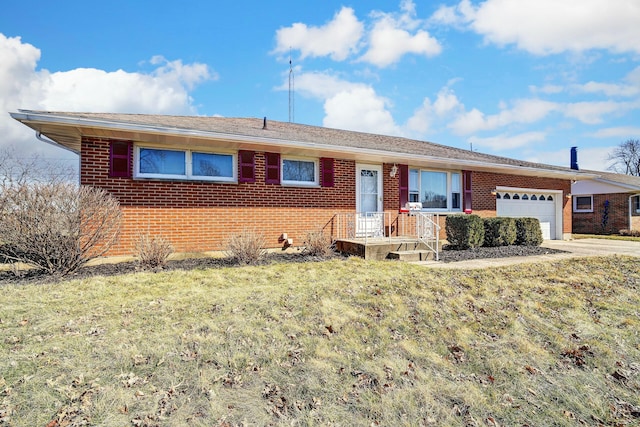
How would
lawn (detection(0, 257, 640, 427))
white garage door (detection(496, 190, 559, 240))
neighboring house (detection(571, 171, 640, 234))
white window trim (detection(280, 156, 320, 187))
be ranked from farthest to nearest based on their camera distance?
neighboring house (detection(571, 171, 640, 234)) < white garage door (detection(496, 190, 559, 240)) < white window trim (detection(280, 156, 320, 187)) < lawn (detection(0, 257, 640, 427))

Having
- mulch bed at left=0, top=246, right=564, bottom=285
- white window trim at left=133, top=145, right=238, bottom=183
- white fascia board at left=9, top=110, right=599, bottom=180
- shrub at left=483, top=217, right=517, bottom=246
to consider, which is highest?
white fascia board at left=9, top=110, right=599, bottom=180

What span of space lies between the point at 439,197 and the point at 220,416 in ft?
35.0

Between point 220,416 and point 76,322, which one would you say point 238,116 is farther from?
point 220,416

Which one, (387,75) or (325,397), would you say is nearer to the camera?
(325,397)

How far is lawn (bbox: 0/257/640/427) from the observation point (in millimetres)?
2762

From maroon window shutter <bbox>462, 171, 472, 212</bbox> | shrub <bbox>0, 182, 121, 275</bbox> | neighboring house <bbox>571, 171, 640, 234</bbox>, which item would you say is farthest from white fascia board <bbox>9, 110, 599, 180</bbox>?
neighboring house <bbox>571, 171, 640, 234</bbox>

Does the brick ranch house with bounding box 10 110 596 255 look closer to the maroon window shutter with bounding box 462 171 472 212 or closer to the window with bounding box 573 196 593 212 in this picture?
the maroon window shutter with bounding box 462 171 472 212

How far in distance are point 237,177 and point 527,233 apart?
9.26m

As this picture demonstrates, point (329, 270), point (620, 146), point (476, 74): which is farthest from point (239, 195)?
point (620, 146)

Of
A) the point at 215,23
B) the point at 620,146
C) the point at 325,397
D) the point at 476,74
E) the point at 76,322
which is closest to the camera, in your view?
the point at 325,397

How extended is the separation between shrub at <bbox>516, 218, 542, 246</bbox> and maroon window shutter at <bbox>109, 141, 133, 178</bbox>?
11.3m

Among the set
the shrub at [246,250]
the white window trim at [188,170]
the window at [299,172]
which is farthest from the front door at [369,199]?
the shrub at [246,250]

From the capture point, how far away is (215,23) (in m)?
10.6

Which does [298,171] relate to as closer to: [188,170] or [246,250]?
→ [188,170]
